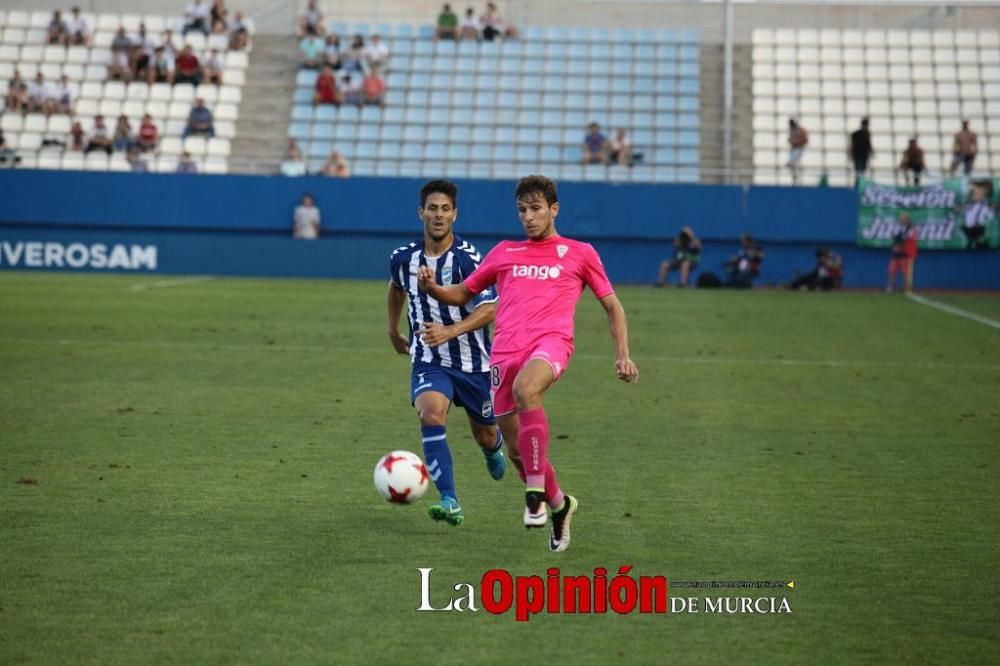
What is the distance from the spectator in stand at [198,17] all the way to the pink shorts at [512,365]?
113ft

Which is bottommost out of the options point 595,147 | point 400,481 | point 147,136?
point 400,481

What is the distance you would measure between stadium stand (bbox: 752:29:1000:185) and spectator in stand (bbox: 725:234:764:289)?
3239 mm

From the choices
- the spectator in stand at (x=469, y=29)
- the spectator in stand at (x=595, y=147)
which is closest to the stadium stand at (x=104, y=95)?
the spectator in stand at (x=469, y=29)

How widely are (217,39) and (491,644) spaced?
36860 mm

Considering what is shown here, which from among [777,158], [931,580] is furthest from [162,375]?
[777,158]

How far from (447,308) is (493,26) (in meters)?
33.4

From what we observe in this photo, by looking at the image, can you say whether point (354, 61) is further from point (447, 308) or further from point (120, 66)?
point (447, 308)

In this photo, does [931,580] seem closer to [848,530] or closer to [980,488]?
[848,530]

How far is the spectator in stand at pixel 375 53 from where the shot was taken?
40.3 metres

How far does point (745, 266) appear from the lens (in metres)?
34.4

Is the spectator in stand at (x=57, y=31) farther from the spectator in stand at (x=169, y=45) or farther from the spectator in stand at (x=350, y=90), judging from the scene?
the spectator in stand at (x=350, y=90)

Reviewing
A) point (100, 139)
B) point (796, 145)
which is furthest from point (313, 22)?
point (796, 145)

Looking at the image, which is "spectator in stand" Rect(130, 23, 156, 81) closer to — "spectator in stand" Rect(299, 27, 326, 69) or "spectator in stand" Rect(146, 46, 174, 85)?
"spectator in stand" Rect(146, 46, 174, 85)

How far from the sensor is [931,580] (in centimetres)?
724
